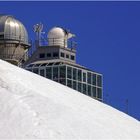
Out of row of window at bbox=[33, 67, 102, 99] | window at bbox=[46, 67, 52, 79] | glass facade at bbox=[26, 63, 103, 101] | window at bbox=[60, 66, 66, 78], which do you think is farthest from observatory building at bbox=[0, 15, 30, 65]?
window at bbox=[60, 66, 66, 78]

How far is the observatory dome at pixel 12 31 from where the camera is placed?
4980 inches

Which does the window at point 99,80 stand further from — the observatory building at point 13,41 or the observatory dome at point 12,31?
the observatory dome at point 12,31

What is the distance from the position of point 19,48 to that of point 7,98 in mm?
102807

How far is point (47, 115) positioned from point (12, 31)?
341 ft

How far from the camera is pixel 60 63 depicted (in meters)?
126

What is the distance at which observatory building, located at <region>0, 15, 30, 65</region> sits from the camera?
12609 centimetres

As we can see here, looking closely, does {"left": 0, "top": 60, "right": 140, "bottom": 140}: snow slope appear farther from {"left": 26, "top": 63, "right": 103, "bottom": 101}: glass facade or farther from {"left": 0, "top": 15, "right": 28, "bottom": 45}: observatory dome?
{"left": 0, "top": 15, "right": 28, "bottom": 45}: observatory dome

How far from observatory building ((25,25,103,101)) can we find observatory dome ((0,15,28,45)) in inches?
127

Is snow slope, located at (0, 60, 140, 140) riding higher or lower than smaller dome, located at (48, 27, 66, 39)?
higher

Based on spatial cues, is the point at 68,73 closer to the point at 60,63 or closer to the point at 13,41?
the point at 60,63

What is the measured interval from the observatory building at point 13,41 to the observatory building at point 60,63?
2.35 meters

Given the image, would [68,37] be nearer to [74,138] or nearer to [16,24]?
[16,24]

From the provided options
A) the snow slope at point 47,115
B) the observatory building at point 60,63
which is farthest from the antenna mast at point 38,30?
the snow slope at point 47,115

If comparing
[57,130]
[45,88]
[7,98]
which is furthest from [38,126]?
[45,88]
